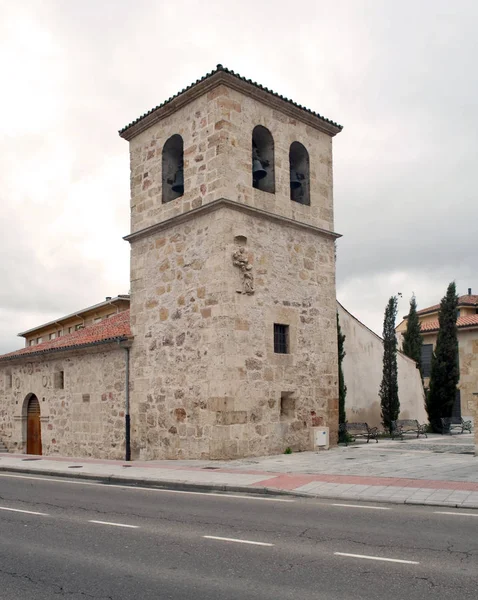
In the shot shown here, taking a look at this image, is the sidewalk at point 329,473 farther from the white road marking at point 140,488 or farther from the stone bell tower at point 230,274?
the stone bell tower at point 230,274

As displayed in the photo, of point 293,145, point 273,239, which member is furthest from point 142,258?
point 293,145

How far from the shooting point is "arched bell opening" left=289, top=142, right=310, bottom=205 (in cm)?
A: 1898

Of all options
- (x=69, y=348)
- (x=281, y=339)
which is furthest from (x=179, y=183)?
(x=69, y=348)

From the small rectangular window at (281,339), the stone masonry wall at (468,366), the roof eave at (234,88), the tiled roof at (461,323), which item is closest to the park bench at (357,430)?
the small rectangular window at (281,339)

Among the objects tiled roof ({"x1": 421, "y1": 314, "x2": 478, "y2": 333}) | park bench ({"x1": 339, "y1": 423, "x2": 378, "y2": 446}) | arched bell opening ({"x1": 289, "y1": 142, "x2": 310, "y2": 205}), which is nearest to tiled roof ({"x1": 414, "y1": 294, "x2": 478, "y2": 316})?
tiled roof ({"x1": 421, "y1": 314, "x2": 478, "y2": 333})

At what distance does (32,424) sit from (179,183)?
11.5m

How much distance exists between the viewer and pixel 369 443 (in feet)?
68.3

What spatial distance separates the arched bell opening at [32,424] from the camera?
23.1m

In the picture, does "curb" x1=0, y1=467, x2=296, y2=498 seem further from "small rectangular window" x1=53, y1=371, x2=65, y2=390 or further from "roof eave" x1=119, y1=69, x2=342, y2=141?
"roof eave" x1=119, y1=69, x2=342, y2=141

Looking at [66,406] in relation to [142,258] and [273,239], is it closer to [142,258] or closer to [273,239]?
[142,258]

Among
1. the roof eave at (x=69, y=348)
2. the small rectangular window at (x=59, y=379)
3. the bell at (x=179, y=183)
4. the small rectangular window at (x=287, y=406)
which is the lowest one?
the small rectangular window at (x=287, y=406)

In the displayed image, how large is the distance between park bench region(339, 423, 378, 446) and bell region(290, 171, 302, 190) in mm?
7951

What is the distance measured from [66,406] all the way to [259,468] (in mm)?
9657

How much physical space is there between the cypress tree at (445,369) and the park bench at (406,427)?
6.97ft
